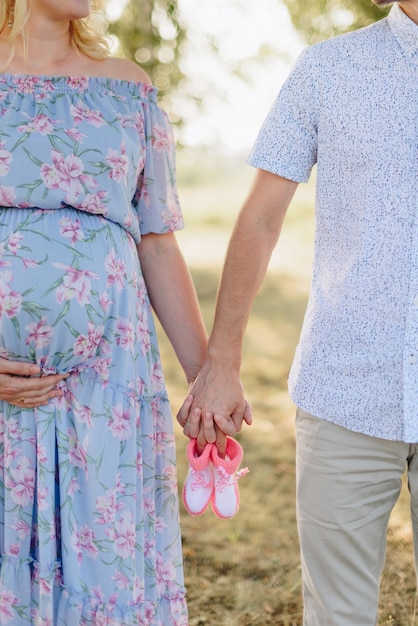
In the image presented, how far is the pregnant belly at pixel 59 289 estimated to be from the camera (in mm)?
2004

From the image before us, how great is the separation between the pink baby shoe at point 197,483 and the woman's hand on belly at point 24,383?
401mm

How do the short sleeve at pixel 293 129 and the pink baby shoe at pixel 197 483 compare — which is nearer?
the short sleeve at pixel 293 129

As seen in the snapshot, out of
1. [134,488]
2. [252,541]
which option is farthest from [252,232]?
[252,541]

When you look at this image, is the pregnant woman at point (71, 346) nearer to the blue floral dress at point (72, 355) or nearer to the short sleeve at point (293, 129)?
the blue floral dress at point (72, 355)

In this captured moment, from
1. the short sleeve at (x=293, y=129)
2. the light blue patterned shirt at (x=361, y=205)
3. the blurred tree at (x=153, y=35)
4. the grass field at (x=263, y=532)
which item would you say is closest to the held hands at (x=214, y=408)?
the light blue patterned shirt at (x=361, y=205)

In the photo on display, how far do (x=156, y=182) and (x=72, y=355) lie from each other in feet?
1.67

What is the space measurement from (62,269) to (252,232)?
0.44 metres

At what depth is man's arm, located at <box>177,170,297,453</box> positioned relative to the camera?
2.09 m

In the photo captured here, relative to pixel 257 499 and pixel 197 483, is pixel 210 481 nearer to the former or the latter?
pixel 197 483

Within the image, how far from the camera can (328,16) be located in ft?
14.4

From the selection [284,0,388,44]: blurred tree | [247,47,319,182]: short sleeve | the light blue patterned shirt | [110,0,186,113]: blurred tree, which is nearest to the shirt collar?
the light blue patterned shirt

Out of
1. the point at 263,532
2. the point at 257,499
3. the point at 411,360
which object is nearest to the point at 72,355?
the point at 411,360

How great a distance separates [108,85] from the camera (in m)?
2.21

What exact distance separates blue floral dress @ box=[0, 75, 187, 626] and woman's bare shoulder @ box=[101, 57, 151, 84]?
0.26ft
